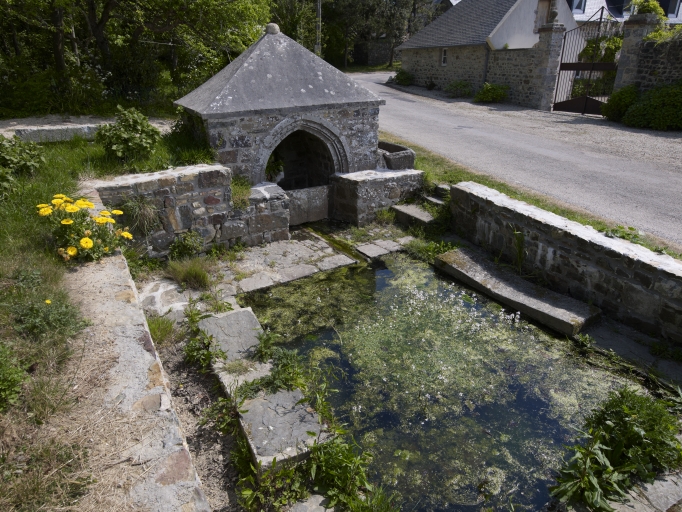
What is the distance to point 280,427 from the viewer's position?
12.0ft

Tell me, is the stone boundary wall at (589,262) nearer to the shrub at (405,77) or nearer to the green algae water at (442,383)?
the green algae water at (442,383)

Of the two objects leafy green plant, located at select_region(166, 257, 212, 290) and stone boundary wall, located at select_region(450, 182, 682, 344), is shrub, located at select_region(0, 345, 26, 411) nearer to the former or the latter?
leafy green plant, located at select_region(166, 257, 212, 290)

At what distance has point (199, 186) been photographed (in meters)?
6.55

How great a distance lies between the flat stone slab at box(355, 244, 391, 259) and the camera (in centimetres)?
723

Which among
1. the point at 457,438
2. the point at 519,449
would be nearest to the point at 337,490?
the point at 457,438

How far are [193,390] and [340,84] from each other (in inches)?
229

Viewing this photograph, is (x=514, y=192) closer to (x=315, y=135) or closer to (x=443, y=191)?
(x=443, y=191)

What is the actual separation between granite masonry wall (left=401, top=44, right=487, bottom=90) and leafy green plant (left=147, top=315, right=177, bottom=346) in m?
18.8

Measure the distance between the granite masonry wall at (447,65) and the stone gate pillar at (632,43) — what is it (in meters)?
6.27

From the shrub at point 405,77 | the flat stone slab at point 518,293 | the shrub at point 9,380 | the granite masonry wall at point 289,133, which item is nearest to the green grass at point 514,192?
the flat stone slab at point 518,293

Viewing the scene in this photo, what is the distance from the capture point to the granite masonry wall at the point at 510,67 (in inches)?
644

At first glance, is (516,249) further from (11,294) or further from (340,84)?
(11,294)

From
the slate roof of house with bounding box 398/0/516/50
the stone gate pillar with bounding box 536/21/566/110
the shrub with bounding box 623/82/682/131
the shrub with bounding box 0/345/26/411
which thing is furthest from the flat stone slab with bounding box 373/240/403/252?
the slate roof of house with bounding box 398/0/516/50

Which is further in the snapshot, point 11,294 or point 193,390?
point 193,390
